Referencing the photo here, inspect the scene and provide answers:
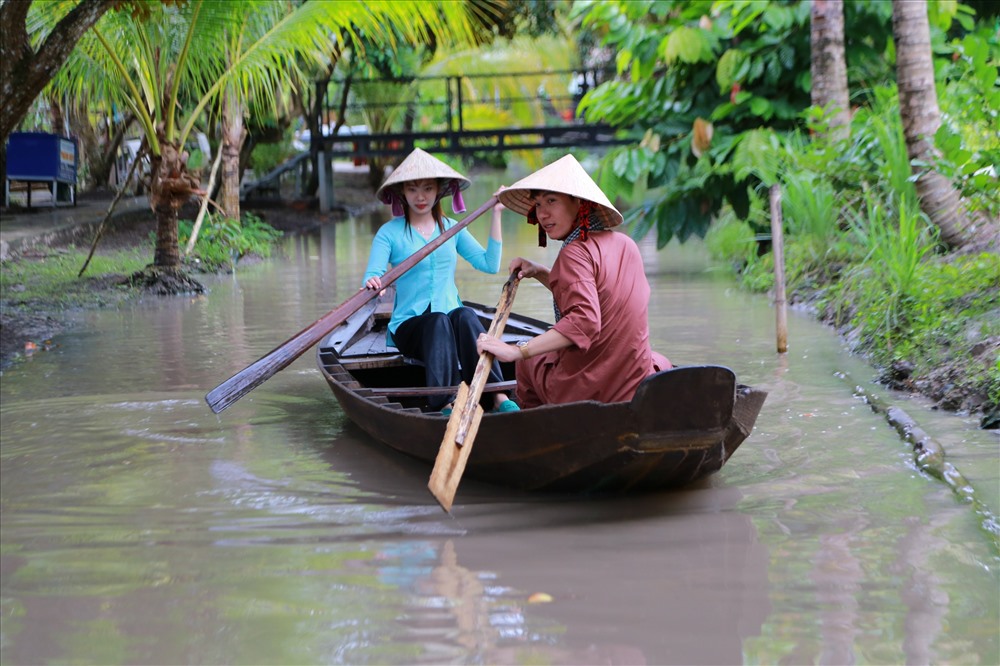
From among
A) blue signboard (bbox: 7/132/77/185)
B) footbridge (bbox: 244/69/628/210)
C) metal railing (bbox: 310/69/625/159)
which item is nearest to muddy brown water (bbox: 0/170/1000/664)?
blue signboard (bbox: 7/132/77/185)

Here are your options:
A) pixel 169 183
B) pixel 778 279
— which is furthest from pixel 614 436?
pixel 169 183

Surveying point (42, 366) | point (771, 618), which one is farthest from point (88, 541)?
point (42, 366)

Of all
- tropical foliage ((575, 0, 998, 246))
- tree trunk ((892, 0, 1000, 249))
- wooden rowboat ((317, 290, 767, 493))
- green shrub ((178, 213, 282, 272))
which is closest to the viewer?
wooden rowboat ((317, 290, 767, 493))

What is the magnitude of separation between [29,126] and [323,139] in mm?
4806

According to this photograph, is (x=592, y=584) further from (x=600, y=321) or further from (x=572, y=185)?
(x=572, y=185)

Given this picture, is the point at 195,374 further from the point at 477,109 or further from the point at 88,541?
the point at 477,109

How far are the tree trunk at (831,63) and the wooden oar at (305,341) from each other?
4769 mm

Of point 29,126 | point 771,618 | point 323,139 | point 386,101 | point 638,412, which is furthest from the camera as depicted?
point 386,101

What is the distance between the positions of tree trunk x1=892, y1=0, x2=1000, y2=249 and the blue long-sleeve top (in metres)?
3.22

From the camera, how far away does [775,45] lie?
988 cm

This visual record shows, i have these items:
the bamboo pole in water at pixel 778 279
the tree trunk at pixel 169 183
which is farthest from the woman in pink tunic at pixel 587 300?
the tree trunk at pixel 169 183

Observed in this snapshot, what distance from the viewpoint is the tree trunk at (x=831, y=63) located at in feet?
29.5

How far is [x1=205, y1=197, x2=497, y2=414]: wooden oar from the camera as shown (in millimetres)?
4930

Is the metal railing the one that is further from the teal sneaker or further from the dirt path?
the teal sneaker
